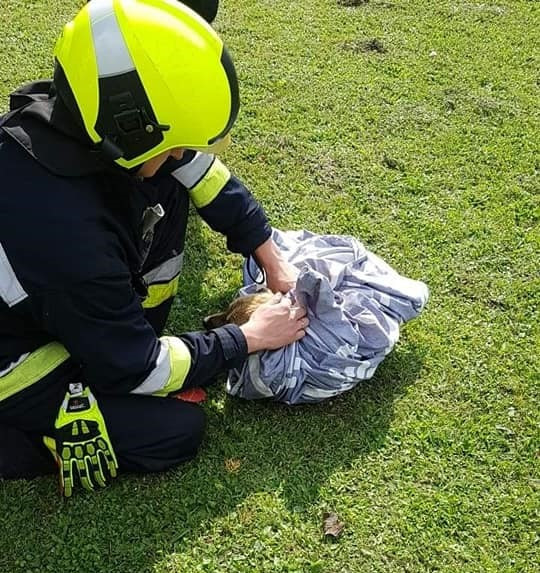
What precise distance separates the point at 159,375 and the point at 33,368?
439mm

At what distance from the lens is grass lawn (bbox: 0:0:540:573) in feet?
9.88

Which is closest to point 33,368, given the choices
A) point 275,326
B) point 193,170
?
point 275,326

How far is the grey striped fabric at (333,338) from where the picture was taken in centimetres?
330

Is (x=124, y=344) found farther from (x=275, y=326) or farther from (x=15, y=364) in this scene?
(x=275, y=326)

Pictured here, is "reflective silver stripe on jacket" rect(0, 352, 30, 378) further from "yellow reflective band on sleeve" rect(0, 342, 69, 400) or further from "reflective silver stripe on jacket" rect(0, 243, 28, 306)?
"reflective silver stripe on jacket" rect(0, 243, 28, 306)

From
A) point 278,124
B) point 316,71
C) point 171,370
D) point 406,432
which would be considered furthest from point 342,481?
point 316,71

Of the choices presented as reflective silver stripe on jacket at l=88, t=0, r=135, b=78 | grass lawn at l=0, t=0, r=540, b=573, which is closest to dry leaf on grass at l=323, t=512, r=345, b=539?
grass lawn at l=0, t=0, r=540, b=573

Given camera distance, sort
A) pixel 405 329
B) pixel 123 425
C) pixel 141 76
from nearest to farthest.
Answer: pixel 141 76 → pixel 123 425 → pixel 405 329

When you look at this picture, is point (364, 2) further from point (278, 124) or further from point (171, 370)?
point (171, 370)

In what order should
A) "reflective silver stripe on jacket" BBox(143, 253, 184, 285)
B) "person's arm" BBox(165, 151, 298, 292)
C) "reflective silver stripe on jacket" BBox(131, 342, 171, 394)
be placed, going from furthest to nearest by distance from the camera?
"person's arm" BBox(165, 151, 298, 292) < "reflective silver stripe on jacket" BBox(143, 253, 184, 285) < "reflective silver stripe on jacket" BBox(131, 342, 171, 394)

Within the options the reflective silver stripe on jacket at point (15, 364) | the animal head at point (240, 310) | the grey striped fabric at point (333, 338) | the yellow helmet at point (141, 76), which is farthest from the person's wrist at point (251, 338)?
the yellow helmet at point (141, 76)

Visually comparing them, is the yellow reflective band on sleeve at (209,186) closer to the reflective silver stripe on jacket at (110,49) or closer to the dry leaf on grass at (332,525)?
the reflective silver stripe on jacket at (110,49)

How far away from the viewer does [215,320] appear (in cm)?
363

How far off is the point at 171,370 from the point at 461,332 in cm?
144
